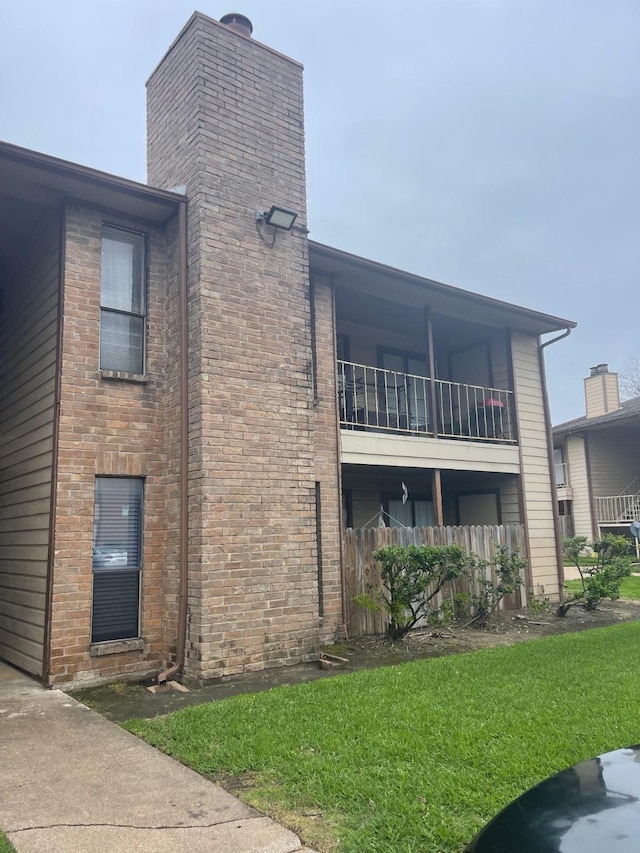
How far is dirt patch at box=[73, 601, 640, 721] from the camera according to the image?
6023 mm

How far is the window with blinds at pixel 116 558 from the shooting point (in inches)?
277

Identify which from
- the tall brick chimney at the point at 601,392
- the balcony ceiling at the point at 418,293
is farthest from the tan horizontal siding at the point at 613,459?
the balcony ceiling at the point at 418,293

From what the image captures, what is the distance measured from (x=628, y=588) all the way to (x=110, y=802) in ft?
45.4

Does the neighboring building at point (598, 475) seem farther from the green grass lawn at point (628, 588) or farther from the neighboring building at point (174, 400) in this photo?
the neighboring building at point (174, 400)

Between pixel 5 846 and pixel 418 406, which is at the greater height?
pixel 418 406

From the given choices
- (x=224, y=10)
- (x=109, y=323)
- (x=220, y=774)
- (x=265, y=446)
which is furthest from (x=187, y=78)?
(x=220, y=774)

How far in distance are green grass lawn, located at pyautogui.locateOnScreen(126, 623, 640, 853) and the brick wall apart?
180 cm

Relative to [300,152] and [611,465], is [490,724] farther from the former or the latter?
[611,465]

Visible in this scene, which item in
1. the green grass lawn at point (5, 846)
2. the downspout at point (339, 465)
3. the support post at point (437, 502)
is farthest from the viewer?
the support post at point (437, 502)

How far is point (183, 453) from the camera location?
7242 mm

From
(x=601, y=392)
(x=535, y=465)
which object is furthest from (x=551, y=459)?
(x=601, y=392)

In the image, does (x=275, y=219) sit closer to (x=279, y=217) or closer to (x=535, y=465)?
(x=279, y=217)

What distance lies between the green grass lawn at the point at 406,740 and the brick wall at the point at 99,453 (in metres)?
1.80

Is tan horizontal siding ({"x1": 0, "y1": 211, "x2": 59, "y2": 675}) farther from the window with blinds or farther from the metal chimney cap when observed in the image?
the metal chimney cap
